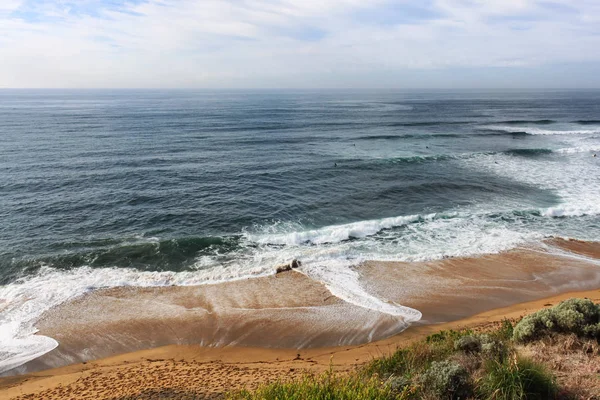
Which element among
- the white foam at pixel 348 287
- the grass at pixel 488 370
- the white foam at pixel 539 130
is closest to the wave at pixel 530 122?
the white foam at pixel 539 130

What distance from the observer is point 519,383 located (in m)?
8.30

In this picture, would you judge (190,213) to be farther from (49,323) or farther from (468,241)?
(468,241)

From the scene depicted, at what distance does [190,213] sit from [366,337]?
60.4 ft

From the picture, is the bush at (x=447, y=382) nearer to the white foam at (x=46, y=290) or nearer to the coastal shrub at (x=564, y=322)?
the coastal shrub at (x=564, y=322)

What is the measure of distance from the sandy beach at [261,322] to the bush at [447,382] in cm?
441

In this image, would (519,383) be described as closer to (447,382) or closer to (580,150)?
(447,382)

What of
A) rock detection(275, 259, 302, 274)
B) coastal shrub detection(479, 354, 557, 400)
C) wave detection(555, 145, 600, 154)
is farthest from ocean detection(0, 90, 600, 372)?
coastal shrub detection(479, 354, 557, 400)

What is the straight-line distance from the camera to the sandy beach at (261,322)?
1334cm

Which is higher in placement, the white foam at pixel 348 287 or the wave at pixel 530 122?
the wave at pixel 530 122

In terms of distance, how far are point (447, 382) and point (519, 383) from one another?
154 centimetres

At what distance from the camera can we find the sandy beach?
43.8ft

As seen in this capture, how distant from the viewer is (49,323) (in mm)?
17328

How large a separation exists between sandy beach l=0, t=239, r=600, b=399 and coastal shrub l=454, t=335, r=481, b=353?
3.50 meters

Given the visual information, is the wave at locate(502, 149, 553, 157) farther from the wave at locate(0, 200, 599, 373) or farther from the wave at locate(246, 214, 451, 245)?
the wave at locate(246, 214, 451, 245)
